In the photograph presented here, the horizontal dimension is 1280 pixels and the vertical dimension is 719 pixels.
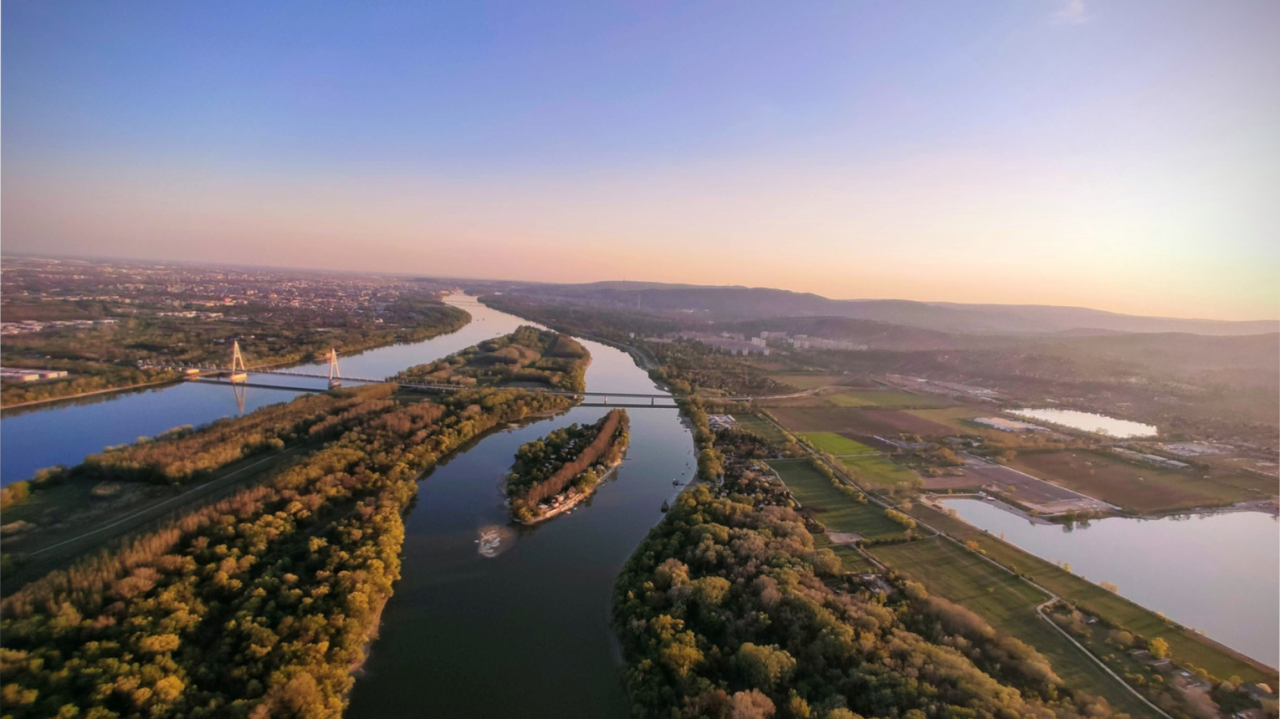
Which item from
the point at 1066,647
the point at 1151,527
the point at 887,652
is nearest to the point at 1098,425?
the point at 1151,527

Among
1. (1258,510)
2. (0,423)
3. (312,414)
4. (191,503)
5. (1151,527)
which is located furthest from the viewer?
(312,414)

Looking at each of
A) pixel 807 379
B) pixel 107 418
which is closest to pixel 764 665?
pixel 107 418

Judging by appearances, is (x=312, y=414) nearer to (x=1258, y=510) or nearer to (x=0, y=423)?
(x=0, y=423)

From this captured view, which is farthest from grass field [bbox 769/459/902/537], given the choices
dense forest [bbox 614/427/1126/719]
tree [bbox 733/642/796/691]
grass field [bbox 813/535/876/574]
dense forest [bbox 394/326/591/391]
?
dense forest [bbox 394/326/591/391]

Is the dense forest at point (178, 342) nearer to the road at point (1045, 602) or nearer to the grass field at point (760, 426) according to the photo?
the grass field at point (760, 426)

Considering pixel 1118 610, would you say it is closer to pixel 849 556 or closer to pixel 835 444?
pixel 849 556

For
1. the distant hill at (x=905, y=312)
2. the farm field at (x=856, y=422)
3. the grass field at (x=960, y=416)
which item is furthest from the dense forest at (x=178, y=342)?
the distant hill at (x=905, y=312)
